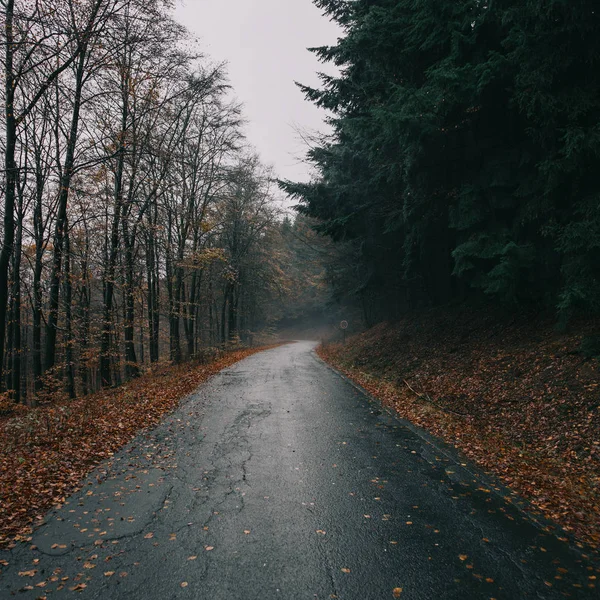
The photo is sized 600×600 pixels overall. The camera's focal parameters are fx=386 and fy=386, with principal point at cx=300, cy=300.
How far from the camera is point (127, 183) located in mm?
13969

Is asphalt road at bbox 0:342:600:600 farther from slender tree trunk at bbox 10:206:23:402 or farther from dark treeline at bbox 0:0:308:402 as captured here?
slender tree trunk at bbox 10:206:23:402

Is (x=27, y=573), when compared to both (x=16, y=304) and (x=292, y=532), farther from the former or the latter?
(x=16, y=304)

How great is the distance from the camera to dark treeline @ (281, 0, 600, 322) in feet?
22.1

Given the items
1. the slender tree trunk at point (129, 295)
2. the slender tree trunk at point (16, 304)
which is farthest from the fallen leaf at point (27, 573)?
the slender tree trunk at point (16, 304)

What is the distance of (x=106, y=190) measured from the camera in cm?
1304

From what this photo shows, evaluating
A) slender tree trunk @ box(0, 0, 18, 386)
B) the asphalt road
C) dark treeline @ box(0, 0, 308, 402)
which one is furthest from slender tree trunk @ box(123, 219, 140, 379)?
the asphalt road

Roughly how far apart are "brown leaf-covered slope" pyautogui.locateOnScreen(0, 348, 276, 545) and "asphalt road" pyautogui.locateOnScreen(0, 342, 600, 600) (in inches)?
10.5

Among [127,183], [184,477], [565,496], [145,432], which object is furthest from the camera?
[127,183]

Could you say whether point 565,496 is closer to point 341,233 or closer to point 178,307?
point 341,233

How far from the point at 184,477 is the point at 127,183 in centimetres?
1208

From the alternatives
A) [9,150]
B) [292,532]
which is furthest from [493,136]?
[9,150]

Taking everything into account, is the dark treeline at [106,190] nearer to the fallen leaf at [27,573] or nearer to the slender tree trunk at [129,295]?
the slender tree trunk at [129,295]

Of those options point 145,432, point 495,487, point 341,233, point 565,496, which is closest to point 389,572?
point 495,487

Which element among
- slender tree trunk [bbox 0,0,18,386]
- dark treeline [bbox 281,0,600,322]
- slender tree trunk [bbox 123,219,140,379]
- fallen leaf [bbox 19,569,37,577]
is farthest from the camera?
slender tree trunk [bbox 123,219,140,379]
